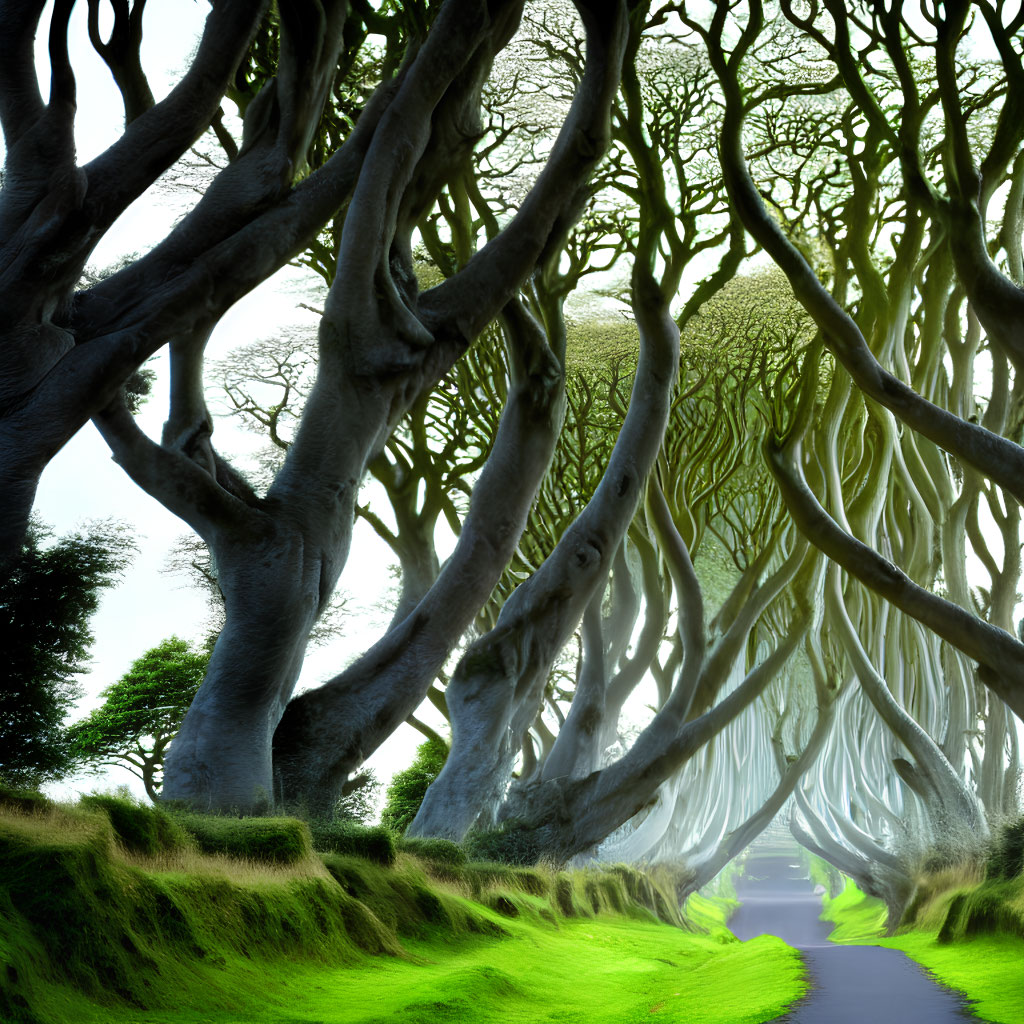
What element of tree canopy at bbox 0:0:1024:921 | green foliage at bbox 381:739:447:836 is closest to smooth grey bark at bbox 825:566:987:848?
tree canopy at bbox 0:0:1024:921

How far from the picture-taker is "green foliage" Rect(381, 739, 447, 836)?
2320cm

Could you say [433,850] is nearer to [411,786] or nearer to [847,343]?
[847,343]

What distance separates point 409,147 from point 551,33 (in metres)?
6.81

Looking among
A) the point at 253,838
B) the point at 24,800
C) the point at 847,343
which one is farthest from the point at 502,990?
the point at 847,343

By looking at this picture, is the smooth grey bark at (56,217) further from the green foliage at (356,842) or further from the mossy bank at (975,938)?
the mossy bank at (975,938)

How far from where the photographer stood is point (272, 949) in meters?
4.60

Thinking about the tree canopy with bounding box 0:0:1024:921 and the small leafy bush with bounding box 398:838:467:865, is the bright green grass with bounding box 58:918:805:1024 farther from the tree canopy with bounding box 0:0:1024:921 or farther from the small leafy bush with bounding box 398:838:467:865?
the tree canopy with bounding box 0:0:1024:921

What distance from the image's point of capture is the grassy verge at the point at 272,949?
11.5ft

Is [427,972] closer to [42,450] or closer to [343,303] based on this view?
[42,450]

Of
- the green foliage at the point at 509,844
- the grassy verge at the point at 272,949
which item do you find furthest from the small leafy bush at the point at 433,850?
the green foliage at the point at 509,844

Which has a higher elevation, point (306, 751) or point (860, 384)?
point (860, 384)

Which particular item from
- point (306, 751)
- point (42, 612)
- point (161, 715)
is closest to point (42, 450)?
point (306, 751)

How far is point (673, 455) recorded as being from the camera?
17578mm

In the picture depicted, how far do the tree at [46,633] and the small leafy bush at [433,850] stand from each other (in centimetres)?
571
